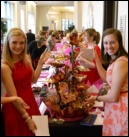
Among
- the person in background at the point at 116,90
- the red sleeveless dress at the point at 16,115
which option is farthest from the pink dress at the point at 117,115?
the red sleeveless dress at the point at 16,115

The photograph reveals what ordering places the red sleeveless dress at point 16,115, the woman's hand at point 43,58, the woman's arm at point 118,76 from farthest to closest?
the woman's hand at point 43,58
the red sleeveless dress at point 16,115
the woman's arm at point 118,76

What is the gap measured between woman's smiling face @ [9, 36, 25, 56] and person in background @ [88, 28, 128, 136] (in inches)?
21.0

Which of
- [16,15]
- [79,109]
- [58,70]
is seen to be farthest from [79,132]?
[16,15]

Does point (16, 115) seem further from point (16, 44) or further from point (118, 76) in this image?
point (118, 76)

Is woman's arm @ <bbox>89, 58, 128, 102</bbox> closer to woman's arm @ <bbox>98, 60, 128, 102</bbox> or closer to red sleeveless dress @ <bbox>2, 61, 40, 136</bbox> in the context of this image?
woman's arm @ <bbox>98, 60, 128, 102</bbox>

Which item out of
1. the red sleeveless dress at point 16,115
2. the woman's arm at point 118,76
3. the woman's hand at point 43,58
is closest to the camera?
the woman's arm at point 118,76

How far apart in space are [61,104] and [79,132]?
23cm

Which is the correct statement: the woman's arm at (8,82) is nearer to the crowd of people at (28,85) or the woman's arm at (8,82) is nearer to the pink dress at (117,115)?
the crowd of people at (28,85)

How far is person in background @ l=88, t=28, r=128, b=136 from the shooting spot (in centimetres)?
128

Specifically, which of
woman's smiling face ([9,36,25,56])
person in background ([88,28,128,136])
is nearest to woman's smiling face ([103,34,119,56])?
person in background ([88,28,128,136])

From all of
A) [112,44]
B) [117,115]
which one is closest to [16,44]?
[112,44]

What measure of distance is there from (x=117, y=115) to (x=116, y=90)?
0.19m

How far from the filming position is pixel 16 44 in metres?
1.43

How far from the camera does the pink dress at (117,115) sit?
4.41 ft
